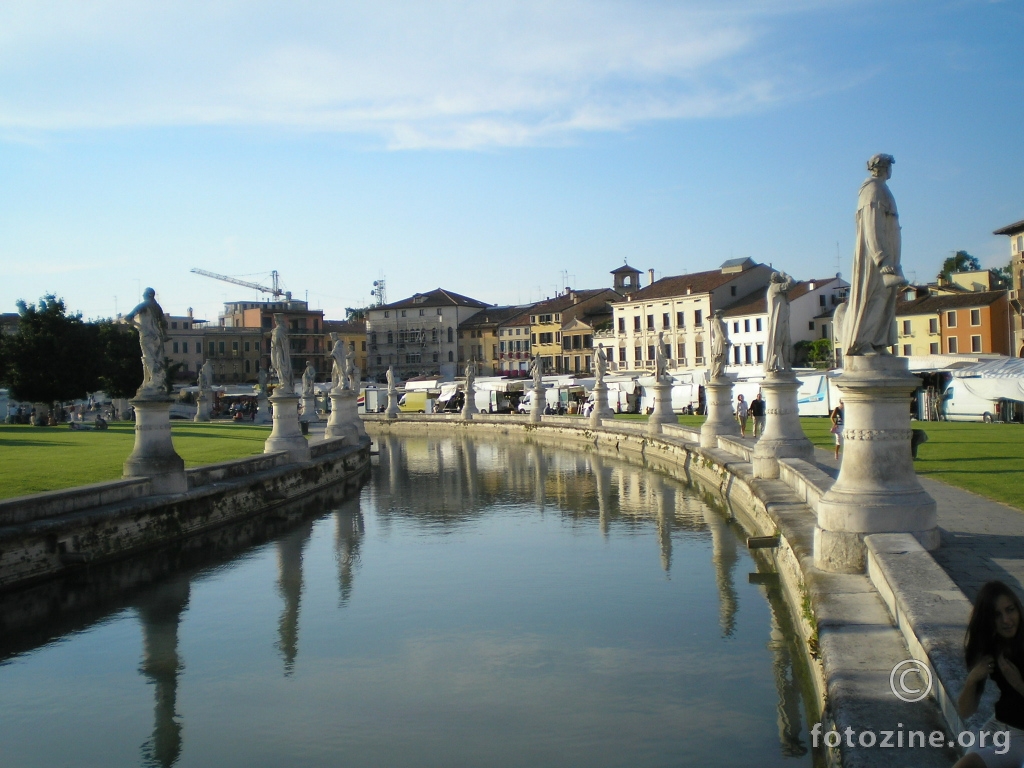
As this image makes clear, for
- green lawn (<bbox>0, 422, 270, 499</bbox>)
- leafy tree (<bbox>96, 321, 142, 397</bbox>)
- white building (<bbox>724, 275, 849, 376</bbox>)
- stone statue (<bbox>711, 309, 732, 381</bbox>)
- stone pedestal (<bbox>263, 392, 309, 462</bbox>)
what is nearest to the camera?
green lawn (<bbox>0, 422, 270, 499</bbox>)

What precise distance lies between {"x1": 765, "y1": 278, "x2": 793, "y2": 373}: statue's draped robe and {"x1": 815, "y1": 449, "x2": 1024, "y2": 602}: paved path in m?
4.52

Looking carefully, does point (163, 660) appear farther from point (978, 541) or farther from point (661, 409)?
point (661, 409)

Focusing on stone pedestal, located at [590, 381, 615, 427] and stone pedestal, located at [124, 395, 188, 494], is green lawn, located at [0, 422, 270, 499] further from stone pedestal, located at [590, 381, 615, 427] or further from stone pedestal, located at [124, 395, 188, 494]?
stone pedestal, located at [590, 381, 615, 427]

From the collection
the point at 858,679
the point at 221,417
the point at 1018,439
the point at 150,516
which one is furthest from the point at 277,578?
the point at 221,417

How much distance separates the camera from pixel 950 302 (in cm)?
6562

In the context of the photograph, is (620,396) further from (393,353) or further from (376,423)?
(393,353)

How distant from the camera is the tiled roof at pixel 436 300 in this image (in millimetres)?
116688

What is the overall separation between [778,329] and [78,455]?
17330 mm

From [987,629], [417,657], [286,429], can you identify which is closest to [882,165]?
[987,629]

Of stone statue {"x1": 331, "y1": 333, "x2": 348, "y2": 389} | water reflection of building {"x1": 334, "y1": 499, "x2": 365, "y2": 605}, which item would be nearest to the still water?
water reflection of building {"x1": 334, "y1": 499, "x2": 365, "y2": 605}

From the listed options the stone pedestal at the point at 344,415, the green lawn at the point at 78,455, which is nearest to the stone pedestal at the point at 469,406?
the stone pedestal at the point at 344,415

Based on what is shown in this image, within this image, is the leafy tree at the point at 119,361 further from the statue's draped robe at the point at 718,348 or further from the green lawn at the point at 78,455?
the statue's draped robe at the point at 718,348

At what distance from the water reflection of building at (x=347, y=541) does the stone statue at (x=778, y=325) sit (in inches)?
334

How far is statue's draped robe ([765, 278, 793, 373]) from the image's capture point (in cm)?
1811
